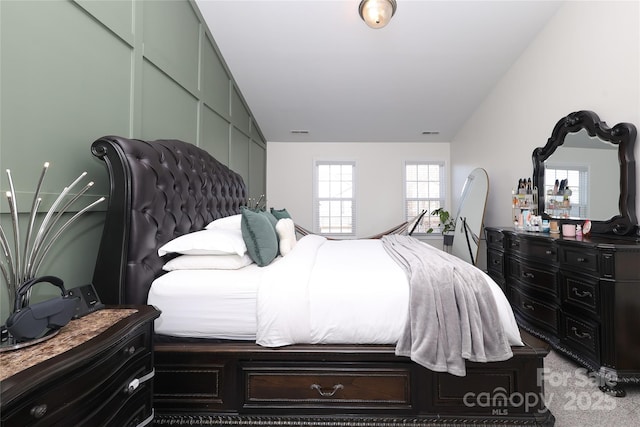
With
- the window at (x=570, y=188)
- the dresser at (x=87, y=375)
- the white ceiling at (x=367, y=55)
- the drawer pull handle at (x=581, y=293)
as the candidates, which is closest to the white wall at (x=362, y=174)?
the white ceiling at (x=367, y=55)

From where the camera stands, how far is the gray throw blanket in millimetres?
1283

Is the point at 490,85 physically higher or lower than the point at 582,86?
higher

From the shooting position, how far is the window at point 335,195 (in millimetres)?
5457

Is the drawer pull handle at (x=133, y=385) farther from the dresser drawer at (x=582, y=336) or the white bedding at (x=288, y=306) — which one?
the dresser drawer at (x=582, y=336)

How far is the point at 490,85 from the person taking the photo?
3.79 m

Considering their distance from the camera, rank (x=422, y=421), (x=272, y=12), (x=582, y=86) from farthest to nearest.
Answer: (x=272, y=12), (x=582, y=86), (x=422, y=421)

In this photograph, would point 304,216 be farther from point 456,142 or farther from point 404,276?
point 404,276

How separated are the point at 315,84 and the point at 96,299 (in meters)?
3.34

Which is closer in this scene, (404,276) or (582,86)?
(404,276)

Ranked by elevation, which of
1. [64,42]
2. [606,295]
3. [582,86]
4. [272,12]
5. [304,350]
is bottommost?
[304,350]

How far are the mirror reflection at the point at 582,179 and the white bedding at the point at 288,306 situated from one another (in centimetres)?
161

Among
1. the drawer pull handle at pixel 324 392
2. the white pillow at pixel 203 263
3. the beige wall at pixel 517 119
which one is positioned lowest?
the drawer pull handle at pixel 324 392

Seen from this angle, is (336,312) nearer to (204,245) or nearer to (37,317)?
(204,245)

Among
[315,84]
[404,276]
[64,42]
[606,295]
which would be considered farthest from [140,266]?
[315,84]
